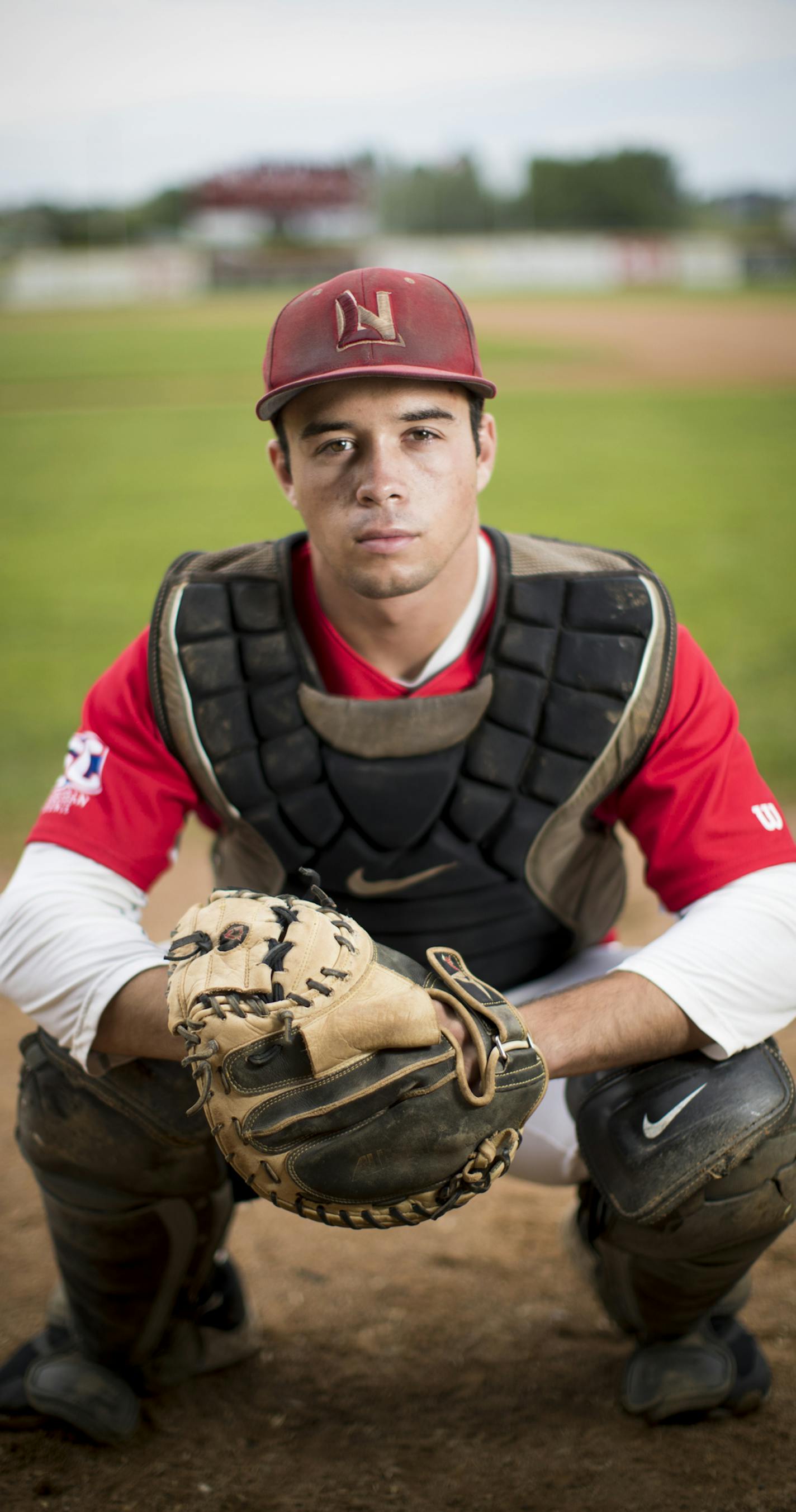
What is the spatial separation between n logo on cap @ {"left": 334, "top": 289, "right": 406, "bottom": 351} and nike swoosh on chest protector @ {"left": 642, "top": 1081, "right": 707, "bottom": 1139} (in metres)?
1.26

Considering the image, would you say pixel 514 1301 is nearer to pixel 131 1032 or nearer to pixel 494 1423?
pixel 494 1423

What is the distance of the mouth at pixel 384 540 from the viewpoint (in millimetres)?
1990

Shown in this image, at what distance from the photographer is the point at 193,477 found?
13328mm

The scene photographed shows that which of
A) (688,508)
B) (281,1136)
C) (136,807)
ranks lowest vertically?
(688,508)

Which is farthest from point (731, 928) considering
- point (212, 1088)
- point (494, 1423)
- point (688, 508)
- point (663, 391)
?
point (663, 391)

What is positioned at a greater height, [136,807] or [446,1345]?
[136,807]

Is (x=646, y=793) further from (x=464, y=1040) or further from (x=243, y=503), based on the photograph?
(x=243, y=503)

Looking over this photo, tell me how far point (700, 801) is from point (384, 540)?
67 centimetres

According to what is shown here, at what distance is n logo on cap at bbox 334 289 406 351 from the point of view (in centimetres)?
196

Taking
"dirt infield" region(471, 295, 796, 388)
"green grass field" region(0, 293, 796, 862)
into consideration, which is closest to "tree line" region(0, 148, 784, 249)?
"dirt infield" region(471, 295, 796, 388)

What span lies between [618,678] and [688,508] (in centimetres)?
956

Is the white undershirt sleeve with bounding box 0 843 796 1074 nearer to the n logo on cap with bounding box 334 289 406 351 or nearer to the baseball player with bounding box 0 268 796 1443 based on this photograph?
the baseball player with bounding box 0 268 796 1443

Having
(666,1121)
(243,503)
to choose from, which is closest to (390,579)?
(666,1121)

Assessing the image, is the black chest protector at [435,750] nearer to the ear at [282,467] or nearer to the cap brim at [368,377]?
the ear at [282,467]
